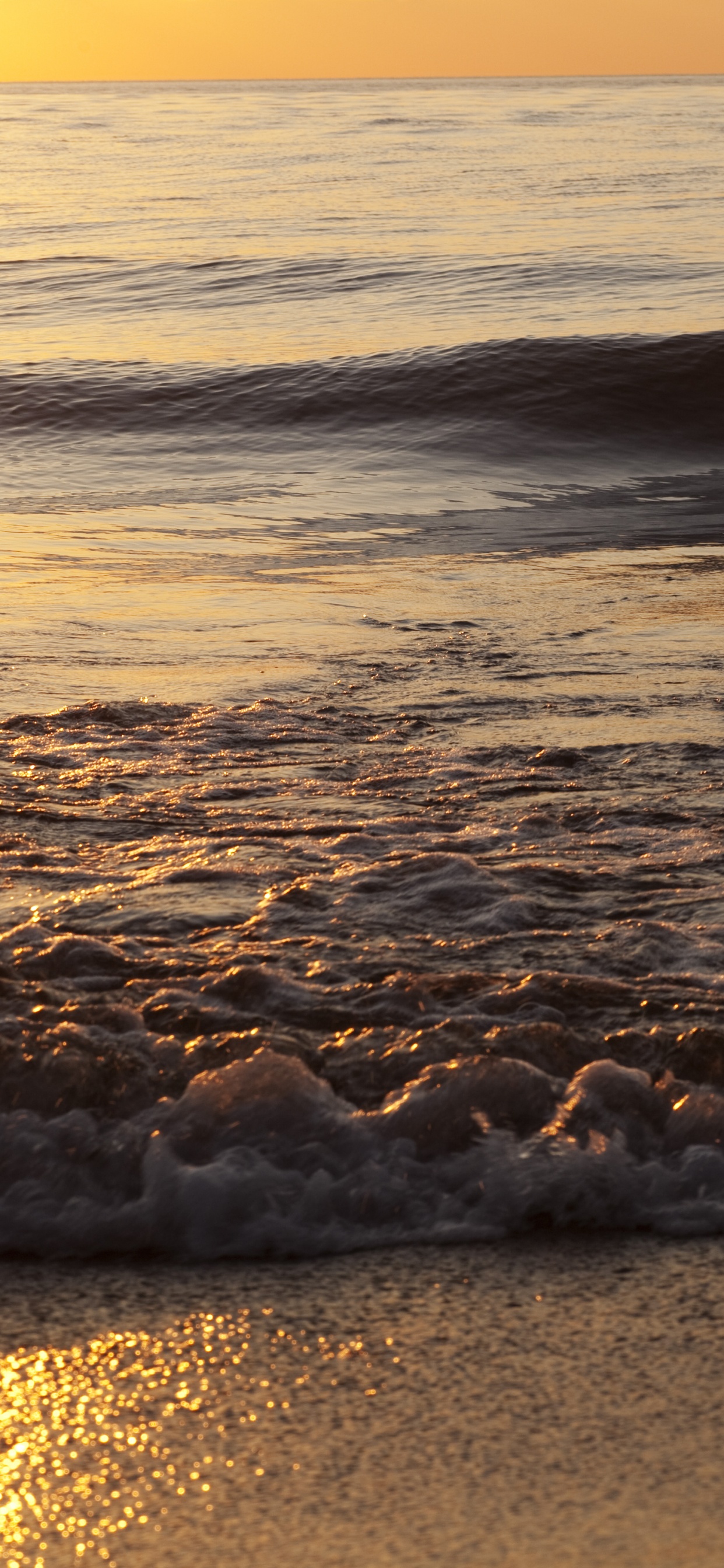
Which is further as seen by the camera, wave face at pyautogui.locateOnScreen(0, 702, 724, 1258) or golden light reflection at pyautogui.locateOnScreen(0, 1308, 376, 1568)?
wave face at pyautogui.locateOnScreen(0, 702, 724, 1258)

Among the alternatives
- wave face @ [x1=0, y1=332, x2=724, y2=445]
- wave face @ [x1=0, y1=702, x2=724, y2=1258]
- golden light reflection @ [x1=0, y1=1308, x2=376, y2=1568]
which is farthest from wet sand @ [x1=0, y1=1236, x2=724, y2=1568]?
wave face @ [x1=0, y1=332, x2=724, y2=445]

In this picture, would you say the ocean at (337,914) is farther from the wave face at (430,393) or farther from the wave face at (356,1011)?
the wave face at (430,393)

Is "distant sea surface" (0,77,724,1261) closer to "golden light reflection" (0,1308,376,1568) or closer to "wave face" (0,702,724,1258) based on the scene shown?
"wave face" (0,702,724,1258)

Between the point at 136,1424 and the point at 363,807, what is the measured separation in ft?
7.38

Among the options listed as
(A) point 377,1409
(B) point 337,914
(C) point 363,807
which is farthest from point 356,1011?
(C) point 363,807

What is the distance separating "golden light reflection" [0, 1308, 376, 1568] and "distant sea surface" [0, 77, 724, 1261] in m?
0.27

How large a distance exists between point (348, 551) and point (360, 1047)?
596 centimetres

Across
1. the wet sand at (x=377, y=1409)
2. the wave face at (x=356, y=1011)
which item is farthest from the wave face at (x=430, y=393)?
the wet sand at (x=377, y=1409)

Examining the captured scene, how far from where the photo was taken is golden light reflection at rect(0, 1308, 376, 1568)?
5.04 feet

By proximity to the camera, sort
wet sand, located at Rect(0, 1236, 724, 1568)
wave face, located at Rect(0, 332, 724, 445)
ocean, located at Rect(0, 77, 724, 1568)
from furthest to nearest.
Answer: wave face, located at Rect(0, 332, 724, 445) → ocean, located at Rect(0, 77, 724, 1568) → wet sand, located at Rect(0, 1236, 724, 1568)

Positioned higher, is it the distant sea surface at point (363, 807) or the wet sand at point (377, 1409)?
the distant sea surface at point (363, 807)

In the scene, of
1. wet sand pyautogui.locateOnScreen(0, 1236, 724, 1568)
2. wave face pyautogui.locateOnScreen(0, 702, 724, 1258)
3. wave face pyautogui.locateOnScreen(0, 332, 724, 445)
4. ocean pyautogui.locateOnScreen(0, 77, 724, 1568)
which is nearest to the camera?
wet sand pyautogui.locateOnScreen(0, 1236, 724, 1568)

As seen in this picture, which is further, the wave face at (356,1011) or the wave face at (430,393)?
the wave face at (430,393)

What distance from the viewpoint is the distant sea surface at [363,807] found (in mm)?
2254
